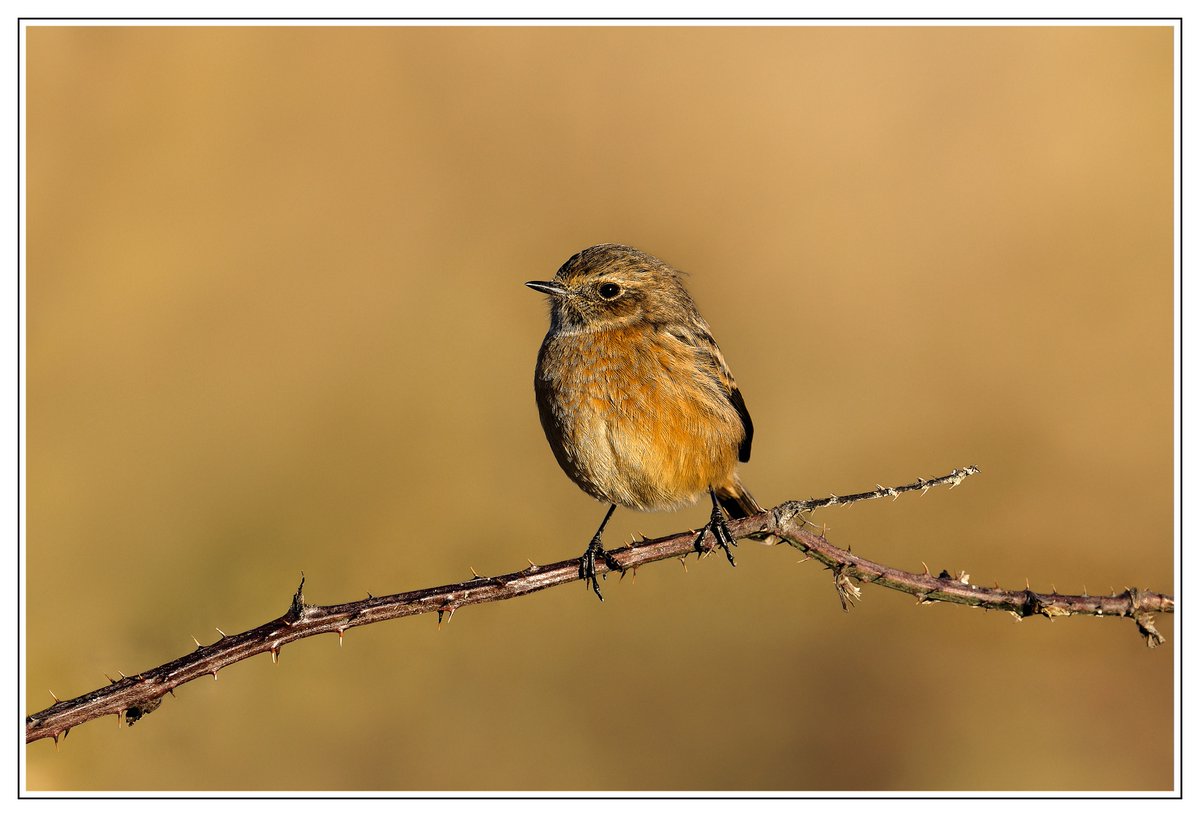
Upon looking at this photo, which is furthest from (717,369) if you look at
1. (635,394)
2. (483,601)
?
(483,601)

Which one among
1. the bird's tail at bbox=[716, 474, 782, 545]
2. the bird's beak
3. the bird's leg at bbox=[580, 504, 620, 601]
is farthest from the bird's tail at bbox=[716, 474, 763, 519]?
the bird's beak

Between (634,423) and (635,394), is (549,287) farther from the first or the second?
(634,423)

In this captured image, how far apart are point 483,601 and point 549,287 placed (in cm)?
267

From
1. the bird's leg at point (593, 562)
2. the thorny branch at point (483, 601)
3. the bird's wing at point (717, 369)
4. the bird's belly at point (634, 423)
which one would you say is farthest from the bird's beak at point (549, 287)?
the thorny branch at point (483, 601)

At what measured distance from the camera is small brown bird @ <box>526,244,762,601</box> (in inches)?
212

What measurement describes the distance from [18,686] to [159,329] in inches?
227

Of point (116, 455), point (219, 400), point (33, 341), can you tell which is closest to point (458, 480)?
point (219, 400)

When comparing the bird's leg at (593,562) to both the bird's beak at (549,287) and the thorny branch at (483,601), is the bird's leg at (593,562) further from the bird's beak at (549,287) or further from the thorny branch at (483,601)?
Answer: the bird's beak at (549,287)

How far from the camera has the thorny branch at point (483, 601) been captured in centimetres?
322

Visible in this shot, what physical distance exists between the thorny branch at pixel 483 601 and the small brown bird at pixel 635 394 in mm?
1351

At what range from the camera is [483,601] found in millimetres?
3514

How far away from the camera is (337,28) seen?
33.8 feet
